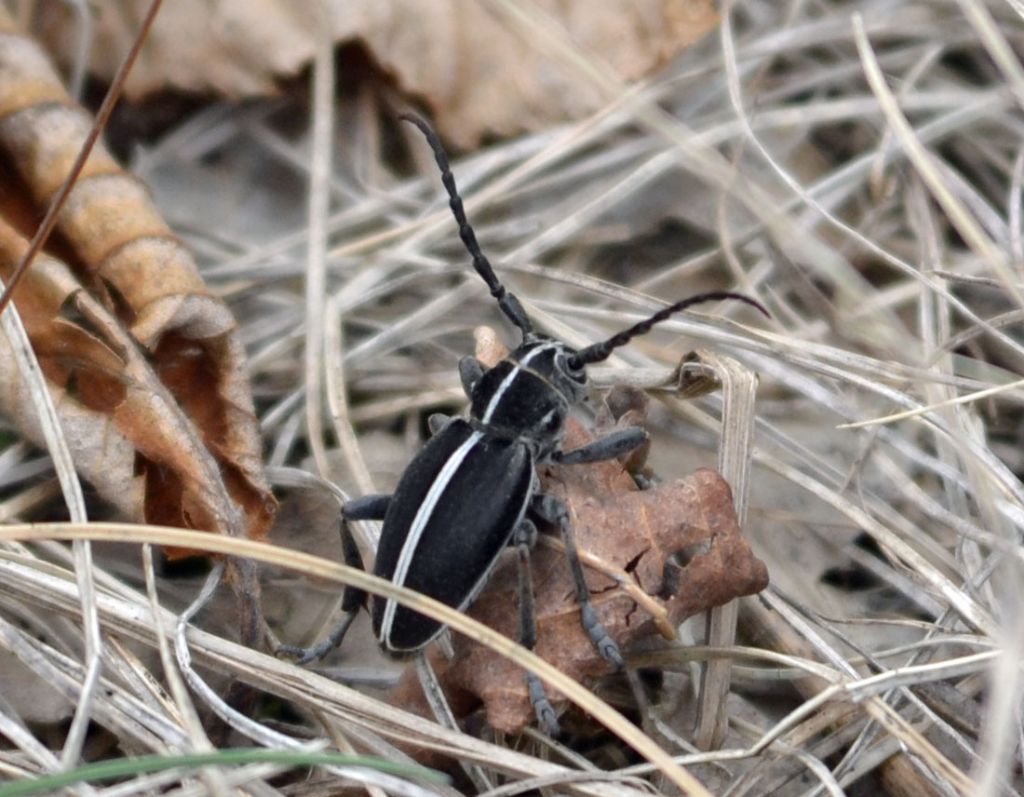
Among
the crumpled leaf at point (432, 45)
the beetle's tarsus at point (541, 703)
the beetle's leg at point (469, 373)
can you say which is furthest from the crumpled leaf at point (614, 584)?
the crumpled leaf at point (432, 45)

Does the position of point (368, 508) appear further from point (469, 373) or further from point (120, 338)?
point (120, 338)

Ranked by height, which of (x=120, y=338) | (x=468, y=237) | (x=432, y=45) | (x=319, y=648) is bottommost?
(x=319, y=648)

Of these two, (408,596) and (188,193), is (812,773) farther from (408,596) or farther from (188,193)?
(188,193)

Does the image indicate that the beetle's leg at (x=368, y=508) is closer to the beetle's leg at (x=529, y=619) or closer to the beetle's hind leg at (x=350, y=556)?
the beetle's hind leg at (x=350, y=556)

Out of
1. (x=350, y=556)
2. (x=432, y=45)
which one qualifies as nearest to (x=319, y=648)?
(x=350, y=556)

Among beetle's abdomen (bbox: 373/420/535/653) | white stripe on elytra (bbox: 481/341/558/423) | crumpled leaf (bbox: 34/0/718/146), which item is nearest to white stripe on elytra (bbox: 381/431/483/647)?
beetle's abdomen (bbox: 373/420/535/653)

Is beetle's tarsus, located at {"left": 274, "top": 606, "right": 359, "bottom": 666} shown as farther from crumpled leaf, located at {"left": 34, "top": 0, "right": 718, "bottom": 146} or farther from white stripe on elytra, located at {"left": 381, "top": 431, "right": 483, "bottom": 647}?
crumpled leaf, located at {"left": 34, "top": 0, "right": 718, "bottom": 146}
